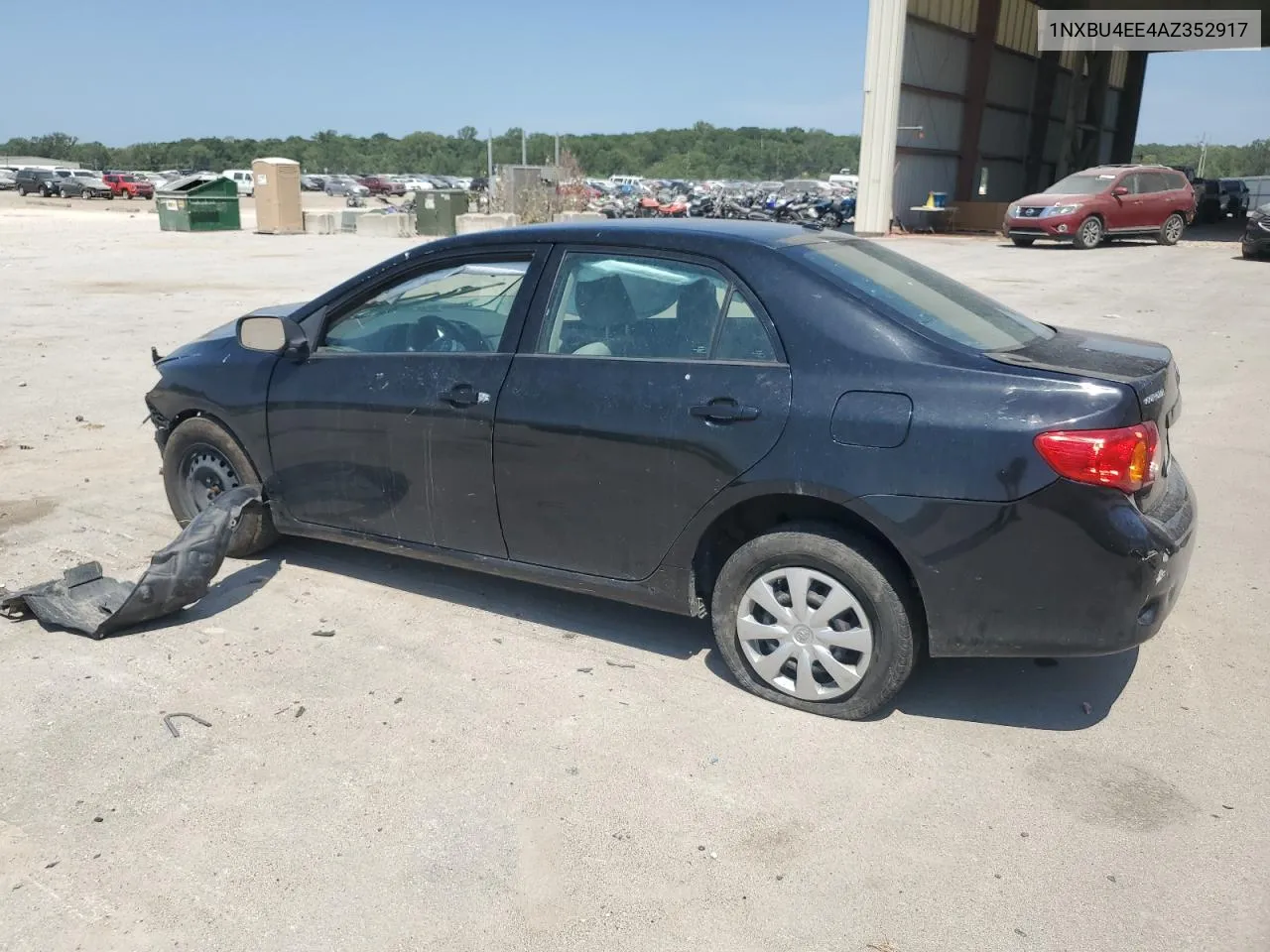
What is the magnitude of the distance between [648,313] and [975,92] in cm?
3309

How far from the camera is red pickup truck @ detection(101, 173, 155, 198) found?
2333 inches

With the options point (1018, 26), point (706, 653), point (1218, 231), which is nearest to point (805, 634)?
point (706, 653)

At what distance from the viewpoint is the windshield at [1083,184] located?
24344mm

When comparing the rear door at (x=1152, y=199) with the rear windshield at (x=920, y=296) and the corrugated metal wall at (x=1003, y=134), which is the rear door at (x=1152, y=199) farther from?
the rear windshield at (x=920, y=296)

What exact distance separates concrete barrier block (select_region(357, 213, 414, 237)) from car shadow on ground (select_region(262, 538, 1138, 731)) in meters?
25.4

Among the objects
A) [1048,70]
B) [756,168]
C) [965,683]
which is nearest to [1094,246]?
[1048,70]

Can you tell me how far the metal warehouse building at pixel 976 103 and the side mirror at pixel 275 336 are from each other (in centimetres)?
2613

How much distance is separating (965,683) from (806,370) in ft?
4.68

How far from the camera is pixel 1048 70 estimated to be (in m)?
37.7

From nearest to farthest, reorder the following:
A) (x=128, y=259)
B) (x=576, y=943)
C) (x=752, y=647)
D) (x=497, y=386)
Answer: (x=576, y=943) → (x=752, y=647) → (x=497, y=386) → (x=128, y=259)

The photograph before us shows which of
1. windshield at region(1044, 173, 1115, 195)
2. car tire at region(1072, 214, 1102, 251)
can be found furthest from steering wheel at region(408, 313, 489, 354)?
windshield at region(1044, 173, 1115, 195)

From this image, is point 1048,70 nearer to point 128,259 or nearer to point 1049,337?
point 128,259

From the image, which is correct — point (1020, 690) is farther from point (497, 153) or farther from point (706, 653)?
point (497, 153)

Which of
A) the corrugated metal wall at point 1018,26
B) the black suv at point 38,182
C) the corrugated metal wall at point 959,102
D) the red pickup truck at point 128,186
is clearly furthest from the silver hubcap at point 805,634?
the black suv at point 38,182
